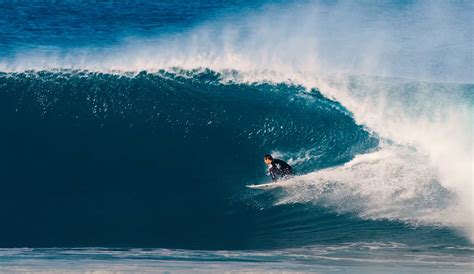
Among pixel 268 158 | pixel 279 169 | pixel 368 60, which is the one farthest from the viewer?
pixel 368 60

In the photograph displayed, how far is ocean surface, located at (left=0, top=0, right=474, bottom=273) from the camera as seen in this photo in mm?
14953

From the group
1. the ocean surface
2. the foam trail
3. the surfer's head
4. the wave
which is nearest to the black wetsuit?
the surfer's head

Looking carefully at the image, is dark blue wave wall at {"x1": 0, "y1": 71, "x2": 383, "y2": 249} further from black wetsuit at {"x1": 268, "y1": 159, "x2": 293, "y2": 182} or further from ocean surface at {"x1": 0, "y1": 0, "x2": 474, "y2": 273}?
black wetsuit at {"x1": 268, "y1": 159, "x2": 293, "y2": 182}

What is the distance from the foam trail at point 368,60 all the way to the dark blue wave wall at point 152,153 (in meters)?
0.53

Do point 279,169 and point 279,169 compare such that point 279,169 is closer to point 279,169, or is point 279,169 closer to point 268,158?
point 279,169

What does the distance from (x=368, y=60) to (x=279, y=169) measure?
31.7 ft

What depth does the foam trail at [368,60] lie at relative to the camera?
16.9 m

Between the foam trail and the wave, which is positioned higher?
the foam trail

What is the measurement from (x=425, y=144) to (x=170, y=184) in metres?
4.98

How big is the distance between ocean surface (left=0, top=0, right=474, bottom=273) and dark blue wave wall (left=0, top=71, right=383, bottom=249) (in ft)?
0.10

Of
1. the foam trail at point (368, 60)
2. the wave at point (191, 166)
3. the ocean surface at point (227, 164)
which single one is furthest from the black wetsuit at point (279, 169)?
the foam trail at point (368, 60)

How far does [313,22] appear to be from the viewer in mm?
26719

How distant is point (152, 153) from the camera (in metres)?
17.5

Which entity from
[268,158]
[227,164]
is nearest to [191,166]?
[227,164]
